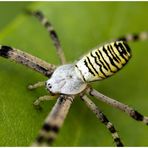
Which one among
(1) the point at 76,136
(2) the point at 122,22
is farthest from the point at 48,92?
(2) the point at 122,22

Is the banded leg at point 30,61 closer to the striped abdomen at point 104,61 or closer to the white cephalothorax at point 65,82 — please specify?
the white cephalothorax at point 65,82

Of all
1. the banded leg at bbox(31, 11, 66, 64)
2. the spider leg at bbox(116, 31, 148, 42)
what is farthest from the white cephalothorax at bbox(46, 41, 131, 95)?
the spider leg at bbox(116, 31, 148, 42)

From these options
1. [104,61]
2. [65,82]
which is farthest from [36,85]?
[104,61]

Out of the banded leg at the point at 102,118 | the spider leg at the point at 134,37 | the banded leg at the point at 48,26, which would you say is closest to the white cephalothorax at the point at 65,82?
the banded leg at the point at 102,118

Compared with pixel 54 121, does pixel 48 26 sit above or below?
above

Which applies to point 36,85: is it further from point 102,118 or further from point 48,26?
point 48,26

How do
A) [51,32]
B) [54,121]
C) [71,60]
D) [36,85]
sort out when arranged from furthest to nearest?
1. [51,32]
2. [71,60]
3. [36,85]
4. [54,121]
